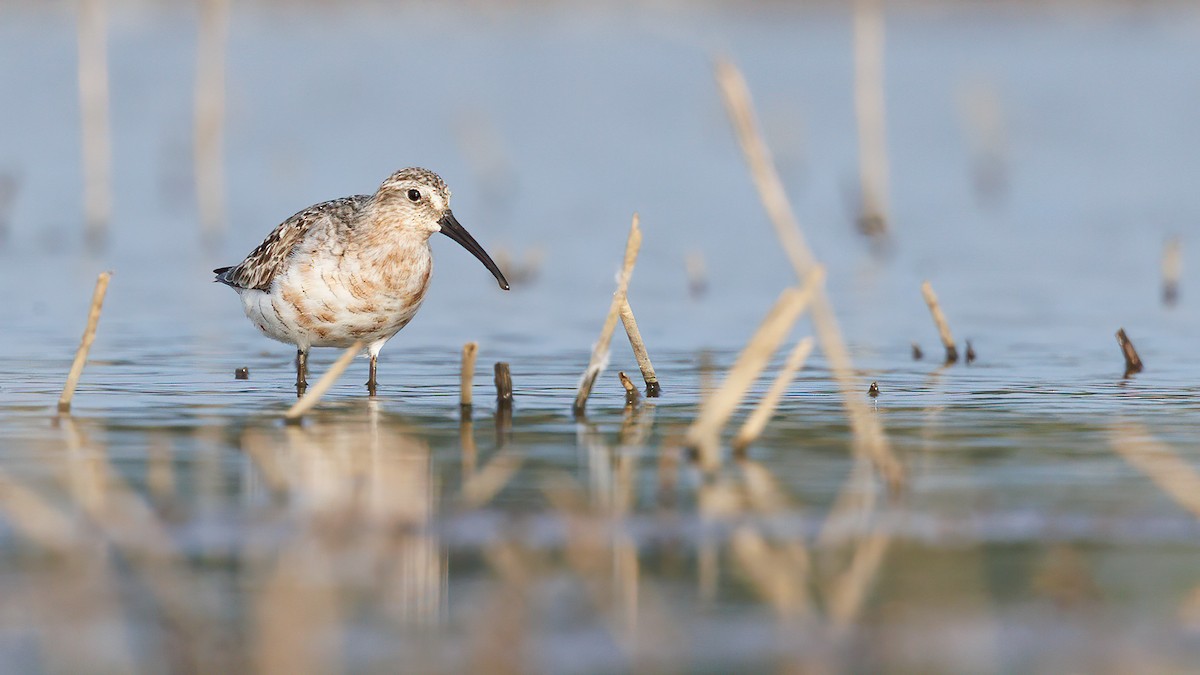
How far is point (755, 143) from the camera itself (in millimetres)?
7969

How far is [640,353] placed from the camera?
11133 millimetres

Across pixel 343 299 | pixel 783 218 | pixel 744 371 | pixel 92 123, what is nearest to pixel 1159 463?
pixel 744 371

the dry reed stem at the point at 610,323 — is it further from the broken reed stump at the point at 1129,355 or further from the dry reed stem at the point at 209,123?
the dry reed stem at the point at 209,123

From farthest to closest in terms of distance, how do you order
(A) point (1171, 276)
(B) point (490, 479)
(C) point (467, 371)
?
(A) point (1171, 276) < (C) point (467, 371) < (B) point (490, 479)

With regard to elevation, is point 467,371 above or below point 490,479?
above

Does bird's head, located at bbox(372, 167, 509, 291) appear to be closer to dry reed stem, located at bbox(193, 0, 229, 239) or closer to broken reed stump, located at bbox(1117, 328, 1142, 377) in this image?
broken reed stump, located at bbox(1117, 328, 1142, 377)

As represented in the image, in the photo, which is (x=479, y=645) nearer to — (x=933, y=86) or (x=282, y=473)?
(x=282, y=473)

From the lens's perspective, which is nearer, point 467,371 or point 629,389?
point 467,371

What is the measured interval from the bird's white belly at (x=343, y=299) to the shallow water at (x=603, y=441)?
41 centimetres

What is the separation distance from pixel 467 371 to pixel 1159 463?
346 cm

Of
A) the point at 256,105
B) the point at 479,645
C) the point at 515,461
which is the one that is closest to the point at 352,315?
the point at 515,461

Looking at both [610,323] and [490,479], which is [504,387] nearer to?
[610,323]

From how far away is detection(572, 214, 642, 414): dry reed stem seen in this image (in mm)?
10109

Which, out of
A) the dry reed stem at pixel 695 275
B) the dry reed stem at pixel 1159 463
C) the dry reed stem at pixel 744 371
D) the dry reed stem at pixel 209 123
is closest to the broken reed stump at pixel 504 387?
the dry reed stem at pixel 744 371
